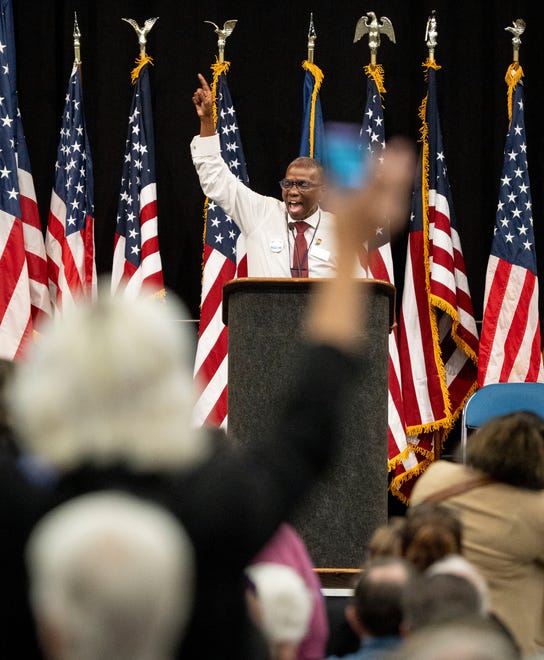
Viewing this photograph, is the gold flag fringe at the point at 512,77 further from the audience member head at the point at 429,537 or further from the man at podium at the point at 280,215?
the audience member head at the point at 429,537

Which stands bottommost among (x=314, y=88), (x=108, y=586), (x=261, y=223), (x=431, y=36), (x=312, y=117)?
(x=108, y=586)

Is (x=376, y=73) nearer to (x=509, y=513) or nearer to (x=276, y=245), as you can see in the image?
(x=276, y=245)

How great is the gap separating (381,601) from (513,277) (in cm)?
449

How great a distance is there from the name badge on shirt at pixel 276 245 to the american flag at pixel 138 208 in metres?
1.03

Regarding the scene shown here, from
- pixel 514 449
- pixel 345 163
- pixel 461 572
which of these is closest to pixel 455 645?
pixel 345 163

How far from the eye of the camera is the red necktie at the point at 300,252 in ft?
17.2

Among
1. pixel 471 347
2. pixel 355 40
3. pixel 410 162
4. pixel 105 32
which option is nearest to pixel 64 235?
A: pixel 105 32

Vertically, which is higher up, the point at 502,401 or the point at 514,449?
the point at 514,449

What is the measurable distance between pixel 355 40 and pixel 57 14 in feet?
5.88

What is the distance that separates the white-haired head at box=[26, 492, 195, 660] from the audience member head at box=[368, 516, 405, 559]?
120 centimetres

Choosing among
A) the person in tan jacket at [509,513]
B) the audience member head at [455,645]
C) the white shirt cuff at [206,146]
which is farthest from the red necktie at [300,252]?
the audience member head at [455,645]

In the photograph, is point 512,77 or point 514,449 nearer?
point 514,449

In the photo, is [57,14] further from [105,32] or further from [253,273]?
[253,273]

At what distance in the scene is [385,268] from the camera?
604 cm
